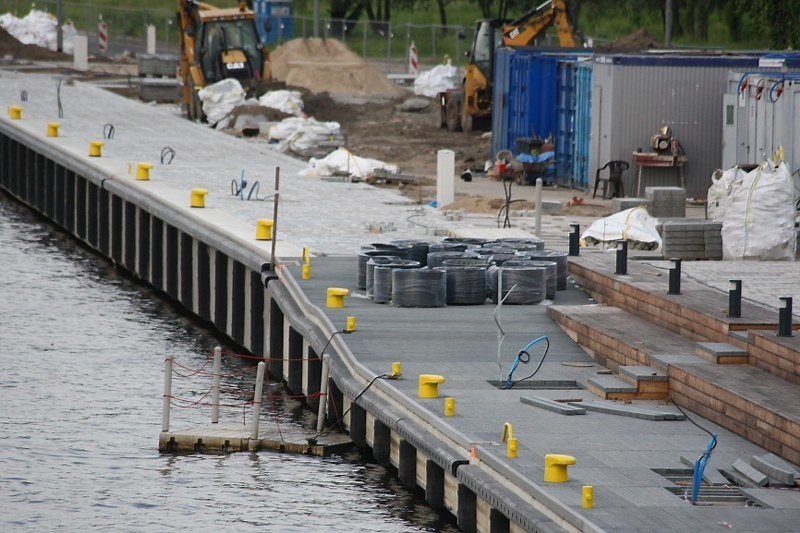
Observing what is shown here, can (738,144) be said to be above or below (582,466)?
above

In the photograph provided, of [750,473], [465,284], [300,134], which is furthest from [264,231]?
[300,134]

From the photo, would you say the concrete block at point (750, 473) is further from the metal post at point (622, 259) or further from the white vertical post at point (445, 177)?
the white vertical post at point (445, 177)

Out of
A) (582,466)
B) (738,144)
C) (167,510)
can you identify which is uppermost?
(738,144)

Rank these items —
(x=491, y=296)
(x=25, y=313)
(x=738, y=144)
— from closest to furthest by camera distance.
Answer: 1. (x=491, y=296)
2. (x=25, y=313)
3. (x=738, y=144)

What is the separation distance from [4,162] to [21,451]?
1127 inches

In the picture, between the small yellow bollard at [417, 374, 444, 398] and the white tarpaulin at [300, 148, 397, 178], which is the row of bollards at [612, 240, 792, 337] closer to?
the small yellow bollard at [417, 374, 444, 398]

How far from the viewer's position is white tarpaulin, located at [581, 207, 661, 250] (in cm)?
2722

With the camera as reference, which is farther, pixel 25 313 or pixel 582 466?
pixel 25 313

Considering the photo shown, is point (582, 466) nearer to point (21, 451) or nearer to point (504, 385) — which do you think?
point (504, 385)

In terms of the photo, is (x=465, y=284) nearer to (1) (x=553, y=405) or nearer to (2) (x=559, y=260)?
(2) (x=559, y=260)

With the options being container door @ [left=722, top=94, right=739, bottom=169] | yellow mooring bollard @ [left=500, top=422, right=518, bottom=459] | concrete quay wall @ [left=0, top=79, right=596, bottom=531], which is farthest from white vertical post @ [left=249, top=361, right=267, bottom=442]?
container door @ [left=722, top=94, right=739, bottom=169]

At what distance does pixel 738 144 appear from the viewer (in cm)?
3272

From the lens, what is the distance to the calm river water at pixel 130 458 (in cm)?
1844

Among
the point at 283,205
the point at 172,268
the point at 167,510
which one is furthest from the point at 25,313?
the point at 167,510
